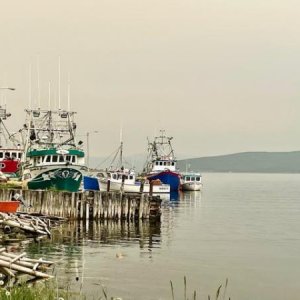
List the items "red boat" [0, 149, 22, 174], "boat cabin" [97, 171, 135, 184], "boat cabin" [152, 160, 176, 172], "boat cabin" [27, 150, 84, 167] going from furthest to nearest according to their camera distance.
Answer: "boat cabin" [152, 160, 176, 172] < "boat cabin" [97, 171, 135, 184] < "red boat" [0, 149, 22, 174] < "boat cabin" [27, 150, 84, 167]

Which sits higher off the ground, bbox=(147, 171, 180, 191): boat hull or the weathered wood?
bbox=(147, 171, 180, 191): boat hull

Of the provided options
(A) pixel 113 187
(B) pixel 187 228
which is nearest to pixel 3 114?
(A) pixel 113 187

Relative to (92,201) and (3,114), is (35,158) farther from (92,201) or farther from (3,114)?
(3,114)

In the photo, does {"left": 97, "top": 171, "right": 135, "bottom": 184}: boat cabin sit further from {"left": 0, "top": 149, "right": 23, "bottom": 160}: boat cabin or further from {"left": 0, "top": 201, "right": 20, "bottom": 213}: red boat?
{"left": 0, "top": 201, "right": 20, "bottom": 213}: red boat

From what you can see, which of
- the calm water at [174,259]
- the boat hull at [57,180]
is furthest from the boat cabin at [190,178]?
the boat hull at [57,180]

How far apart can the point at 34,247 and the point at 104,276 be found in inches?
277

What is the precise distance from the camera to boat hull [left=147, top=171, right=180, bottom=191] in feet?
351

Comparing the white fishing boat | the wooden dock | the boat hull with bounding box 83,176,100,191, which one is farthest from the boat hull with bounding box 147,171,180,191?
the wooden dock

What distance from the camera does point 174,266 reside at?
104 ft

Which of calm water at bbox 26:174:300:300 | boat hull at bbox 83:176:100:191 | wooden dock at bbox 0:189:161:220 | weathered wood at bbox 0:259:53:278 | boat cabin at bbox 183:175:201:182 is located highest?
boat cabin at bbox 183:175:201:182

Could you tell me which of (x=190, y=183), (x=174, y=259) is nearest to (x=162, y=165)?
(x=190, y=183)

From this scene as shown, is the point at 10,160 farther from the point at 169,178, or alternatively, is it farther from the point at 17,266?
the point at 169,178

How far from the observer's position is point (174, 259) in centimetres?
3403

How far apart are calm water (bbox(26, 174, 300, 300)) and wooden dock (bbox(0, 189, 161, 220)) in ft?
4.02
